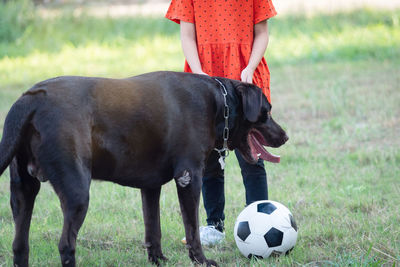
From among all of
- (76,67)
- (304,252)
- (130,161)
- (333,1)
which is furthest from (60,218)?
(333,1)

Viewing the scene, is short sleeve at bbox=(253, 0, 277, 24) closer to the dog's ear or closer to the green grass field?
the dog's ear

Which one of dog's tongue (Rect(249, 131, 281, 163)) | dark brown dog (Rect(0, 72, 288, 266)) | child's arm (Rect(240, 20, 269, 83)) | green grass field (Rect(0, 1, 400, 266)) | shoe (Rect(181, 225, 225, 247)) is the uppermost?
child's arm (Rect(240, 20, 269, 83))

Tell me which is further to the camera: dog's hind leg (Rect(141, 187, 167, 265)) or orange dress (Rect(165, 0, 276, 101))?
orange dress (Rect(165, 0, 276, 101))

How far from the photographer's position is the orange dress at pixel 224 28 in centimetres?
460

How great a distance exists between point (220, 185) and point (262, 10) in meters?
1.40

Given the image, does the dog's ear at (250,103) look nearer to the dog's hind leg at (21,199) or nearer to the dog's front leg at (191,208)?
the dog's front leg at (191,208)

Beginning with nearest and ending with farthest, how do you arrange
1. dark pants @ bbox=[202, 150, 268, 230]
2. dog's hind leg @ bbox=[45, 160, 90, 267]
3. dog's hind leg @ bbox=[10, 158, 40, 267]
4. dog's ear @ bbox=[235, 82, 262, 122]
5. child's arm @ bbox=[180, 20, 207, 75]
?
1. dog's hind leg @ bbox=[45, 160, 90, 267]
2. dog's hind leg @ bbox=[10, 158, 40, 267]
3. dog's ear @ bbox=[235, 82, 262, 122]
4. child's arm @ bbox=[180, 20, 207, 75]
5. dark pants @ bbox=[202, 150, 268, 230]

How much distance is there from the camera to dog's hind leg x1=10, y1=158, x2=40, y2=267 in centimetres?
368

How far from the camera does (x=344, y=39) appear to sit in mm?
14047

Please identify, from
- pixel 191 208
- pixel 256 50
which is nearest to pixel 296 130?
pixel 256 50

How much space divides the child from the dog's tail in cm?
148

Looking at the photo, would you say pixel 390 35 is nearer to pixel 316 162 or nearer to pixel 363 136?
pixel 363 136

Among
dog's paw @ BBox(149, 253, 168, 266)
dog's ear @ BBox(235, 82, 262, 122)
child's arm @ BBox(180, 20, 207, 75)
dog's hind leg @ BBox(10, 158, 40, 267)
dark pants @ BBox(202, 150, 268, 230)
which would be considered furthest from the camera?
dark pants @ BBox(202, 150, 268, 230)

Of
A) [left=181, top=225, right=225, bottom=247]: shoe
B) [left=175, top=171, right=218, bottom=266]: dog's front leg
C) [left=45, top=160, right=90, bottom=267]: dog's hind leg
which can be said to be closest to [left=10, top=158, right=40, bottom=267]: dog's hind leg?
Answer: [left=45, top=160, right=90, bottom=267]: dog's hind leg
